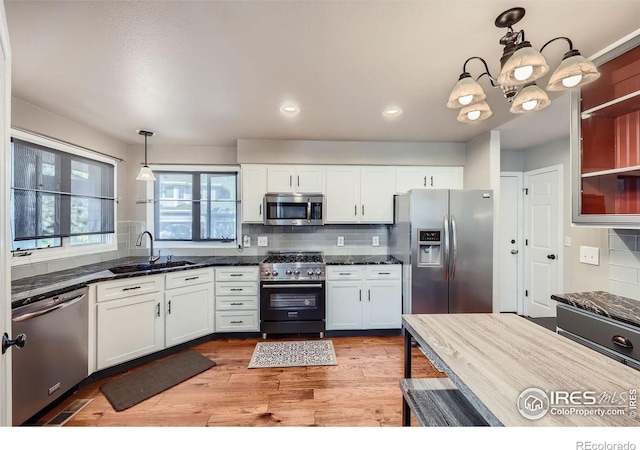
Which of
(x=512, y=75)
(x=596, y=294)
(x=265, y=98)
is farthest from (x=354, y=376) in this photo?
(x=265, y=98)

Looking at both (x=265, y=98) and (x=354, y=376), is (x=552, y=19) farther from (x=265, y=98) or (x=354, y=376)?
(x=354, y=376)

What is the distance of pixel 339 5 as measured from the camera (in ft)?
4.07

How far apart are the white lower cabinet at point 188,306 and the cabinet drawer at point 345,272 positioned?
137 centimetres

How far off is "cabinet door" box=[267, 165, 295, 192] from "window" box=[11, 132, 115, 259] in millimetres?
1909

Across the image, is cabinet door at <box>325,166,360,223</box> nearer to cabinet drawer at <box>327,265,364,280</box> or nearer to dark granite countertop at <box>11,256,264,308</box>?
cabinet drawer at <box>327,265,364,280</box>

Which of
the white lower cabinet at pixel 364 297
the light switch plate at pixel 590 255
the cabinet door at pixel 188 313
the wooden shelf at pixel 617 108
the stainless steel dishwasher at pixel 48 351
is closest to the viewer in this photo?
the wooden shelf at pixel 617 108

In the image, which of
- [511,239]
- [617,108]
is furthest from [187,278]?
[511,239]

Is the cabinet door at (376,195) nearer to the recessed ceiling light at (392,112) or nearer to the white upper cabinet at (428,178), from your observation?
the white upper cabinet at (428,178)

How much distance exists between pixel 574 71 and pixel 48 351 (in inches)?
130

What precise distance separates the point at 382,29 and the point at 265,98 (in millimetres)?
1109

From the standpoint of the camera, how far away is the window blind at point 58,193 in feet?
7.18

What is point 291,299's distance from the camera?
3006 millimetres

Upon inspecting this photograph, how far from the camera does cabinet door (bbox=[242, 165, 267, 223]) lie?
3.28m

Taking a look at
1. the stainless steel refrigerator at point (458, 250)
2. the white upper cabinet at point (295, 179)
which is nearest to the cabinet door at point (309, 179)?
the white upper cabinet at point (295, 179)
